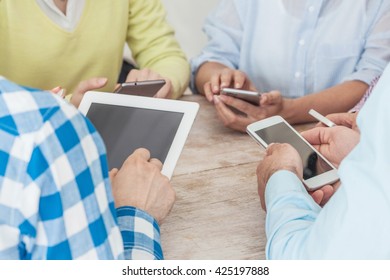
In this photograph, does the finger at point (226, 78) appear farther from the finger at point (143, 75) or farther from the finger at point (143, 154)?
the finger at point (143, 154)

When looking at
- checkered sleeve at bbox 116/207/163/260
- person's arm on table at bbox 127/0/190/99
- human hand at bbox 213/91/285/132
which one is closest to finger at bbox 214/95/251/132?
human hand at bbox 213/91/285/132

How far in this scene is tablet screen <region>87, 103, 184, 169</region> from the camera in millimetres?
1183

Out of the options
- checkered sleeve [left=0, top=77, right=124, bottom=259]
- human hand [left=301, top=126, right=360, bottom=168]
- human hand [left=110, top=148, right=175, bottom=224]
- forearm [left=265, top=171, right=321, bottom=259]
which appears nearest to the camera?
checkered sleeve [left=0, top=77, right=124, bottom=259]

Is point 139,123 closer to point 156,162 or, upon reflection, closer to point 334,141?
point 156,162

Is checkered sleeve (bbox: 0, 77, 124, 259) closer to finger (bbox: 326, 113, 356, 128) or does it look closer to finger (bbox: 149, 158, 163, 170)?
finger (bbox: 149, 158, 163, 170)

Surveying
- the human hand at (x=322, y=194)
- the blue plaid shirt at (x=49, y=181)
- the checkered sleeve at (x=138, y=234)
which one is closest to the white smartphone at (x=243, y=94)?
the human hand at (x=322, y=194)

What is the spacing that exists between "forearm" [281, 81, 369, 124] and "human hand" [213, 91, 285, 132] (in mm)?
31

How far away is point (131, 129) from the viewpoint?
1222 millimetres

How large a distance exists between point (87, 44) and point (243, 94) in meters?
0.45

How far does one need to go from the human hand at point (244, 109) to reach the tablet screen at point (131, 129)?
29 centimetres

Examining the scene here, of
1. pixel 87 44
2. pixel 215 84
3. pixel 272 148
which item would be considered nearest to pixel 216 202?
pixel 272 148

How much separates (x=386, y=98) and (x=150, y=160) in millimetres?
493
